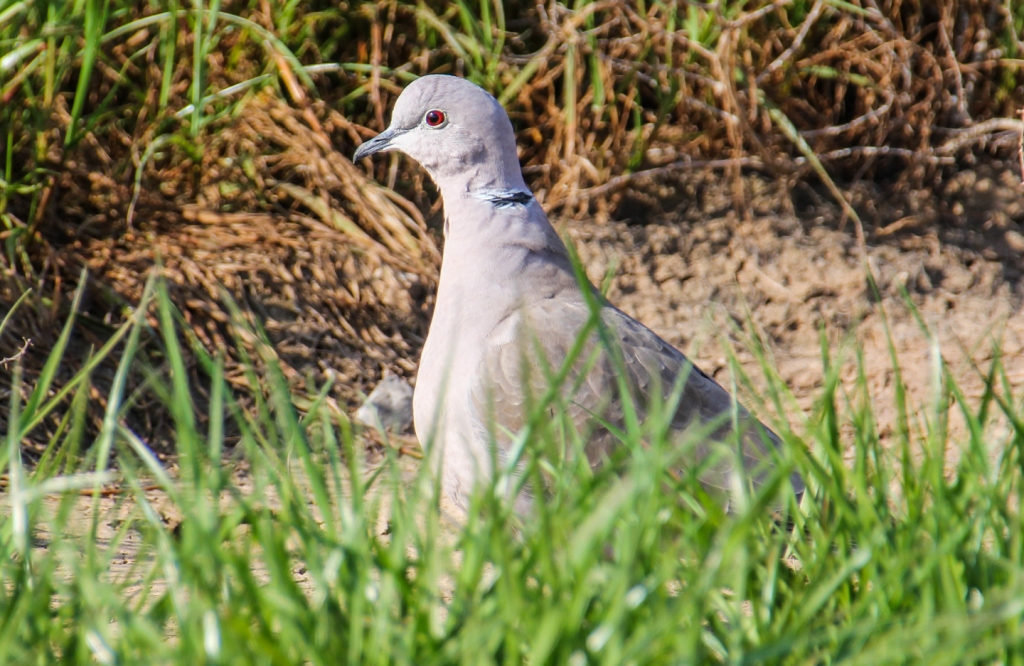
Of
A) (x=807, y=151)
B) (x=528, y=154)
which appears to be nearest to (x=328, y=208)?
(x=528, y=154)

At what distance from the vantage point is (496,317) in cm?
291

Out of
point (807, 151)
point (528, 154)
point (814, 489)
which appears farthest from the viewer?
point (528, 154)

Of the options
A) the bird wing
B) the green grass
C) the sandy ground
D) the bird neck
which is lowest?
the sandy ground

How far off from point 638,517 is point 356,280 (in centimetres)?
286

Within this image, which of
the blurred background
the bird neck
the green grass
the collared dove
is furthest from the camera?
the blurred background

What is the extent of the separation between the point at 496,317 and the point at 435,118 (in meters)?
0.76

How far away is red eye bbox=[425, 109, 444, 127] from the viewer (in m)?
3.34

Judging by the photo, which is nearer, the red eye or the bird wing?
the bird wing

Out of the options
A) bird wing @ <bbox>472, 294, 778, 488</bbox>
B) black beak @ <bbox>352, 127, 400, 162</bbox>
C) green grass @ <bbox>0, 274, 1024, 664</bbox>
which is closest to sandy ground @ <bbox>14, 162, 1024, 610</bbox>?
black beak @ <bbox>352, 127, 400, 162</bbox>

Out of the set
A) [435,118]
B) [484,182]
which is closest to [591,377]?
[484,182]

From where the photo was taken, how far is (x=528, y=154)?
15.7 ft

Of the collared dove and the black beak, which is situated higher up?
the black beak

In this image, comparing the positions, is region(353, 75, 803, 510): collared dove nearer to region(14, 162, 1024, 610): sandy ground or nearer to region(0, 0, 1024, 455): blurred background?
region(0, 0, 1024, 455): blurred background

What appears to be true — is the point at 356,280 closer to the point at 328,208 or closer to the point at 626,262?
the point at 328,208
